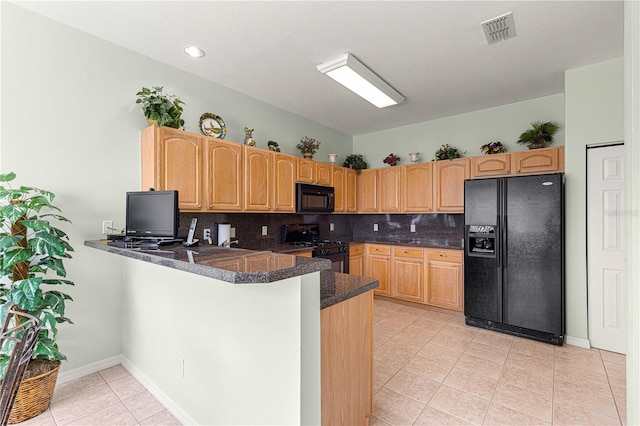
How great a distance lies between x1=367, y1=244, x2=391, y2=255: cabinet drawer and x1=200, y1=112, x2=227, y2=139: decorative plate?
2782 millimetres

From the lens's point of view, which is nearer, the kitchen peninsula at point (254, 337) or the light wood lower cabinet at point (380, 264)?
the kitchen peninsula at point (254, 337)

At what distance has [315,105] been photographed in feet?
13.0

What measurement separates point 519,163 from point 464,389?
9.27 ft

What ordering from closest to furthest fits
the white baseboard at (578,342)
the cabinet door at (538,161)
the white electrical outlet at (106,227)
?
the white electrical outlet at (106,227)
the white baseboard at (578,342)
the cabinet door at (538,161)

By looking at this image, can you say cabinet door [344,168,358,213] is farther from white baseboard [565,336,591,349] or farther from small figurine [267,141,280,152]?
white baseboard [565,336,591,349]

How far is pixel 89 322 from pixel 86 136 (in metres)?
1.57

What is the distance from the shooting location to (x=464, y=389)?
221cm

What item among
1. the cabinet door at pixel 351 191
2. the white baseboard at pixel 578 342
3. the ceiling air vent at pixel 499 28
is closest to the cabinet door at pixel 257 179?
the cabinet door at pixel 351 191

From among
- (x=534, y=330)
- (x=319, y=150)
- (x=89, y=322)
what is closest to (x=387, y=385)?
(x=534, y=330)

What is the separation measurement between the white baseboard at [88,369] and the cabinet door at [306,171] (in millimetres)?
2733

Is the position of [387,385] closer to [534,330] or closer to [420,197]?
[534,330]

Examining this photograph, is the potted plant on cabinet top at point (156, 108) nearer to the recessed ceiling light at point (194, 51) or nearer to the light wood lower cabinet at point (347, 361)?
the recessed ceiling light at point (194, 51)

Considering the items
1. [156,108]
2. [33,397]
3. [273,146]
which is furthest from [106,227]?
[273,146]

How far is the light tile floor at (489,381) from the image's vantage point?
192 centimetres
